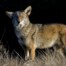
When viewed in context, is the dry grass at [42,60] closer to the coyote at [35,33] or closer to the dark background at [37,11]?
the coyote at [35,33]

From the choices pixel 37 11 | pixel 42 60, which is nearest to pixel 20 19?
pixel 42 60

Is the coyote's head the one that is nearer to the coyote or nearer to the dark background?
the coyote

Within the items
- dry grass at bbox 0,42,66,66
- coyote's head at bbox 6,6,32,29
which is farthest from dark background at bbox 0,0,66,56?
coyote's head at bbox 6,6,32,29

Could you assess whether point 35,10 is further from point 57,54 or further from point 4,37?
point 57,54

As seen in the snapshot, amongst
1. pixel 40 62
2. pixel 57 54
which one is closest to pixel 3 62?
pixel 40 62

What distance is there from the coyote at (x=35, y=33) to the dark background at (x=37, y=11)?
213 cm

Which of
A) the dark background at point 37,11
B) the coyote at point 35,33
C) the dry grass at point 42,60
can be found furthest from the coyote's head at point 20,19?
the dark background at point 37,11

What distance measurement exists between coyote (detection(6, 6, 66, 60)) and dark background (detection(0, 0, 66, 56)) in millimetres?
2125

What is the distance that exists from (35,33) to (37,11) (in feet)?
8.63

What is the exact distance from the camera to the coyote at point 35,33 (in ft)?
39.4

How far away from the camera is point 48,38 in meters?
12.5

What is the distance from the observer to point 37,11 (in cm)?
1491

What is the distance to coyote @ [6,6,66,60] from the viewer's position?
1202 cm

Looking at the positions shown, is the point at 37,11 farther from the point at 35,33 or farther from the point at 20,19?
the point at 20,19
